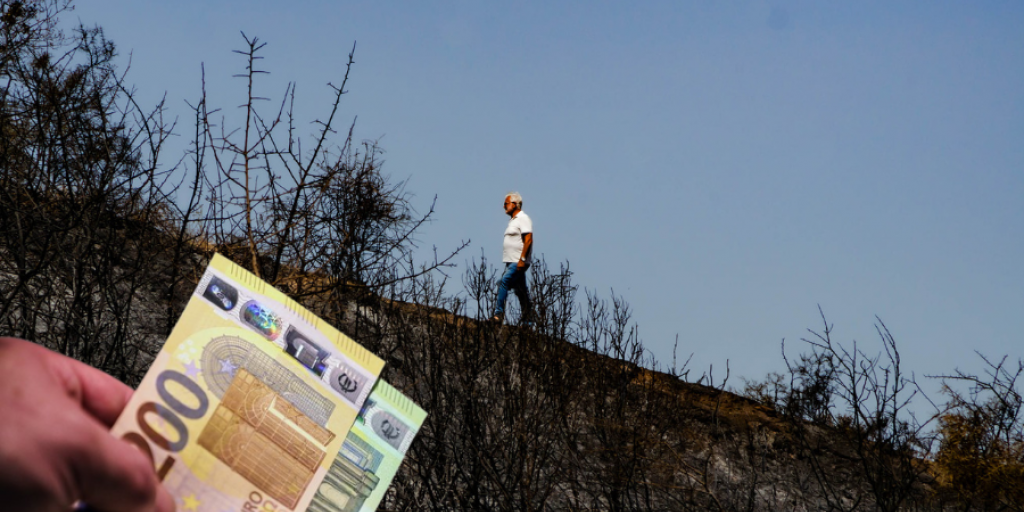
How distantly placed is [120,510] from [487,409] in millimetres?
6487

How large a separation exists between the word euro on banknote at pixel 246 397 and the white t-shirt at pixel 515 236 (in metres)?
8.65

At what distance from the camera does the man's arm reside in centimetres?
981

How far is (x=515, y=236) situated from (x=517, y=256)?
12.7 inches

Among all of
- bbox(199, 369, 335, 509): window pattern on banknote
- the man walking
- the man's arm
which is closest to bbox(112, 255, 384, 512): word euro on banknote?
bbox(199, 369, 335, 509): window pattern on banknote

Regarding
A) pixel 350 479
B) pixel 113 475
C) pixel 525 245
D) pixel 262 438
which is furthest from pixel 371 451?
pixel 525 245

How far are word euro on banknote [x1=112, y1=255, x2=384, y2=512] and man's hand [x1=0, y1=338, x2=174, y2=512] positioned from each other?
4 centimetres

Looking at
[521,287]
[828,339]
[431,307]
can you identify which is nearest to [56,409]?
[828,339]

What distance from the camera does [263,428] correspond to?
1.19 meters

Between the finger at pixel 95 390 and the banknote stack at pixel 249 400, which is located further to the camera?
the banknote stack at pixel 249 400

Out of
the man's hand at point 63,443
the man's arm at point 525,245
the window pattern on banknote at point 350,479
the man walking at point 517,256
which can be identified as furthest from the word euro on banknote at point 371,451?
the man's arm at point 525,245

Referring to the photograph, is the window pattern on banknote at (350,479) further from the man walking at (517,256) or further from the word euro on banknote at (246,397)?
the man walking at (517,256)

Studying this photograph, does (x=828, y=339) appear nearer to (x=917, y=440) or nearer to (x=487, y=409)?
(x=917, y=440)

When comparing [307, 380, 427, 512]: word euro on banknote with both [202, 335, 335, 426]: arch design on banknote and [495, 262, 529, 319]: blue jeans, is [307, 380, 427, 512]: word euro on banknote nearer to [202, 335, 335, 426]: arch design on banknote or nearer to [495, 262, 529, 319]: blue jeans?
[202, 335, 335, 426]: arch design on banknote

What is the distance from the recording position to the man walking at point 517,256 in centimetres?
971
